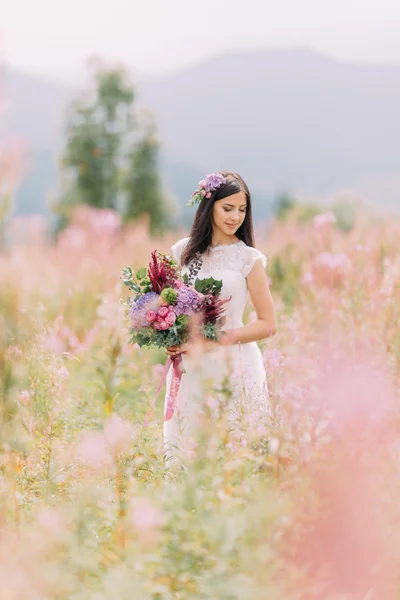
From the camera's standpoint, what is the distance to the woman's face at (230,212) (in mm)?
3619

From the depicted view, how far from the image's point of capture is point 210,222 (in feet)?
12.2

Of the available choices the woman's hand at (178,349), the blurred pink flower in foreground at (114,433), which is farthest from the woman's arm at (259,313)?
the blurred pink flower in foreground at (114,433)

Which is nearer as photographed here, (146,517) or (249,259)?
(146,517)

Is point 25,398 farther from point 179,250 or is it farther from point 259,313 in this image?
point 259,313

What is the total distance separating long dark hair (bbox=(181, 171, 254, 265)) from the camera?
364cm

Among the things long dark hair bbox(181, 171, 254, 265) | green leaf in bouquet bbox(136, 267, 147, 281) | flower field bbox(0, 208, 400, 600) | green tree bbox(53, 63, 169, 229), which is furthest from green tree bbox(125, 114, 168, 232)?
flower field bbox(0, 208, 400, 600)

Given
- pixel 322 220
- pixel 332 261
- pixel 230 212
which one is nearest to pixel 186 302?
pixel 230 212

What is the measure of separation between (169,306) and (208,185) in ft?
2.51

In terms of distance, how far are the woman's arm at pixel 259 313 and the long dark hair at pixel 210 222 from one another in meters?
0.24

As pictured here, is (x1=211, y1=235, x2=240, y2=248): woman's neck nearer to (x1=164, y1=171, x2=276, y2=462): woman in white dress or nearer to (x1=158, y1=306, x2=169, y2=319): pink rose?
(x1=164, y1=171, x2=276, y2=462): woman in white dress

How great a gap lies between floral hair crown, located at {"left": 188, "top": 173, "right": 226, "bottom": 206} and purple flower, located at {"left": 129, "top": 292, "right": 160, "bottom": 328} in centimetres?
67

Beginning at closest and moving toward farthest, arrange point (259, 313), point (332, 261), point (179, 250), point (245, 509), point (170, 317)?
point (245, 509), point (170, 317), point (259, 313), point (179, 250), point (332, 261)

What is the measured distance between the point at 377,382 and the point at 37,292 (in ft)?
18.4

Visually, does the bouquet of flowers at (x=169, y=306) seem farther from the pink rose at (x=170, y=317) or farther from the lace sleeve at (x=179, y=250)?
the lace sleeve at (x=179, y=250)
